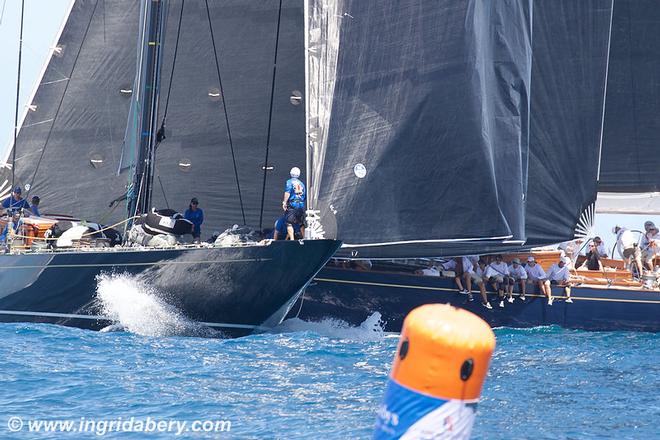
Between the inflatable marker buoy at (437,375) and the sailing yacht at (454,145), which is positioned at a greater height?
the sailing yacht at (454,145)

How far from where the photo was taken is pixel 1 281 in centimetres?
1778

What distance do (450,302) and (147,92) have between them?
5.84 metres

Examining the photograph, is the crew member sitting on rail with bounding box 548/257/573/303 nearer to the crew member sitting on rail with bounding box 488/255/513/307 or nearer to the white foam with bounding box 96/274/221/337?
the crew member sitting on rail with bounding box 488/255/513/307

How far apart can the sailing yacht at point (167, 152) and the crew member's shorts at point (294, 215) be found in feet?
2.30

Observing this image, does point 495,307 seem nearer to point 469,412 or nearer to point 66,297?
point 66,297

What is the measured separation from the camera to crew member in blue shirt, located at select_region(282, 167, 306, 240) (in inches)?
632

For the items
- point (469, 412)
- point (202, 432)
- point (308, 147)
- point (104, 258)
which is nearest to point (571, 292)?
point (308, 147)

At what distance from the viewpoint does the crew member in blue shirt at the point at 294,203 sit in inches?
632

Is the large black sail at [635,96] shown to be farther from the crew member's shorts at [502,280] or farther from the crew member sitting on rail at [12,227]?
the crew member sitting on rail at [12,227]

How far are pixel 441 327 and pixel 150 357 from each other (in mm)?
8749

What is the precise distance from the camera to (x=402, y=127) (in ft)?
54.7

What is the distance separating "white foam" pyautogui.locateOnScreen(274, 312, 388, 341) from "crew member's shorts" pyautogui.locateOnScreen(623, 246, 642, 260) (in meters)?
5.59
